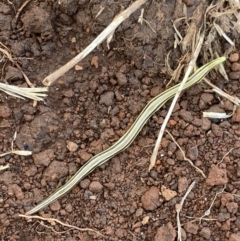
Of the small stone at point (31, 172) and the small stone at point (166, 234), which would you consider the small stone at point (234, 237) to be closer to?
the small stone at point (166, 234)

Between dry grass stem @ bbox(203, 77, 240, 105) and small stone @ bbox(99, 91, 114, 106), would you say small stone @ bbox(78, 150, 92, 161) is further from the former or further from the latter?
dry grass stem @ bbox(203, 77, 240, 105)

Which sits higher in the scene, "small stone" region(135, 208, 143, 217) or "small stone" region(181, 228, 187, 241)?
"small stone" region(135, 208, 143, 217)

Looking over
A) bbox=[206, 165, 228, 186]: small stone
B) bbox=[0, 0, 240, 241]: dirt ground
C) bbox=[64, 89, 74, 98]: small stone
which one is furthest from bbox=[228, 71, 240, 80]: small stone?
bbox=[64, 89, 74, 98]: small stone

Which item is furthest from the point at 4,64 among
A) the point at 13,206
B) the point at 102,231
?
the point at 102,231

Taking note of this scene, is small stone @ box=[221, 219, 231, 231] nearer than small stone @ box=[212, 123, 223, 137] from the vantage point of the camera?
Yes

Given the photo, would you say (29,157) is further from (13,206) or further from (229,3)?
(229,3)

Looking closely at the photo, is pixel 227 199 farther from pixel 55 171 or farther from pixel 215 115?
pixel 55 171

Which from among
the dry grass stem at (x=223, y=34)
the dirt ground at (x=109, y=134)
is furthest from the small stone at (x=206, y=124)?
the dry grass stem at (x=223, y=34)

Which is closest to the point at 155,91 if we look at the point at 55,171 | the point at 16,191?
the point at 55,171
